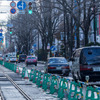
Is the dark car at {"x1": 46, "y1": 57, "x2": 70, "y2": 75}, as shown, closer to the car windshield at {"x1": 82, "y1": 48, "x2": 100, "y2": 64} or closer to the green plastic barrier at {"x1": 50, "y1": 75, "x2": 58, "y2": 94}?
the car windshield at {"x1": 82, "y1": 48, "x2": 100, "y2": 64}

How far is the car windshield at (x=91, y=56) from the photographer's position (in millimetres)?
19922

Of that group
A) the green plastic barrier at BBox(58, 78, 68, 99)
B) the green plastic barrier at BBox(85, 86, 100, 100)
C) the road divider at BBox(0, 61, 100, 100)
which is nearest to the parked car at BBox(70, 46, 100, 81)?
the road divider at BBox(0, 61, 100, 100)

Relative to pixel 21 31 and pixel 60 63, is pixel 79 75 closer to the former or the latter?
pixel 60 63

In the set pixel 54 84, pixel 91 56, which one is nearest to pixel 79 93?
pixel 54 84

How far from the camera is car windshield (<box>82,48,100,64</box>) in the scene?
65.4 feet

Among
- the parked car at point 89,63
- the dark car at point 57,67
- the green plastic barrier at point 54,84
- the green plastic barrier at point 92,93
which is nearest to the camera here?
the green plastic barrier at point 92,93

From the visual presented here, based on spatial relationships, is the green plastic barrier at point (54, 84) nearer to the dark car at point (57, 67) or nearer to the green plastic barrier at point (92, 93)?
the green plastic barrier at point (92, 93)

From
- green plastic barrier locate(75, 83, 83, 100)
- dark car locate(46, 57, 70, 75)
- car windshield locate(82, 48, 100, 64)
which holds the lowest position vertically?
green plastic barrier locate(75, 83, 83, 100)

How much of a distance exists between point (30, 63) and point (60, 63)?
30904mm

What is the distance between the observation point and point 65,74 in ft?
A: 100

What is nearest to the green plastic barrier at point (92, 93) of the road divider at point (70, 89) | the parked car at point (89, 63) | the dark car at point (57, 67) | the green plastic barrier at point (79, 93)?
the road divider at point (70, 89)

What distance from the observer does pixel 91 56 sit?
1998cm

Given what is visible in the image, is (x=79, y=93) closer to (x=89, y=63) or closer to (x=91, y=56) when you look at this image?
(x=89, y=63)

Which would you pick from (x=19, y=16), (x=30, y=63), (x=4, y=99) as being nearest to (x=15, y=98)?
(x=4, y=99)
